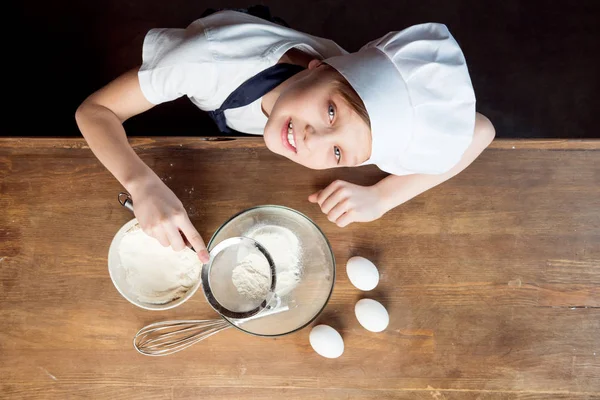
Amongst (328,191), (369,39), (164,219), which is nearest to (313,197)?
(328,191)

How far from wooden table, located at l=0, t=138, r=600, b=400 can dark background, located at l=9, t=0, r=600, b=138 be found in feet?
1.44

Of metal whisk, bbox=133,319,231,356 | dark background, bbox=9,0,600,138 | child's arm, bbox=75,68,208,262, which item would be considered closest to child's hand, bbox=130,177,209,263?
child's arm, bbox=75,68,208,262

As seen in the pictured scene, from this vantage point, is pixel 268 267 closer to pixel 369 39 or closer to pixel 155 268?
pixel 155 268

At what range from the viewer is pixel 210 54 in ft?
2.31

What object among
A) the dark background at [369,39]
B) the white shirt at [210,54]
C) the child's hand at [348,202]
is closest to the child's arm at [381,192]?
the child's hand at [348,202]

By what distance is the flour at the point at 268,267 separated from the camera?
2.31 ft

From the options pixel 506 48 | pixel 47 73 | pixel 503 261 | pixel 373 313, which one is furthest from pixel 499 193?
pixel 47 73

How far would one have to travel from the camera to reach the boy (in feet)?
2.04

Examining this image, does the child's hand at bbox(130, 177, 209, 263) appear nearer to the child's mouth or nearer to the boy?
the boy

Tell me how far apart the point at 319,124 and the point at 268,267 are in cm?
23

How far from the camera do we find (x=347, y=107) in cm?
62

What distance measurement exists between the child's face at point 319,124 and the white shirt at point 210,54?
10cm

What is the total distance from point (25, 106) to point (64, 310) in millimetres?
624

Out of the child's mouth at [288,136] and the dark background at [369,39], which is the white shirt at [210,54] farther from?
the dark background at [369,39]
